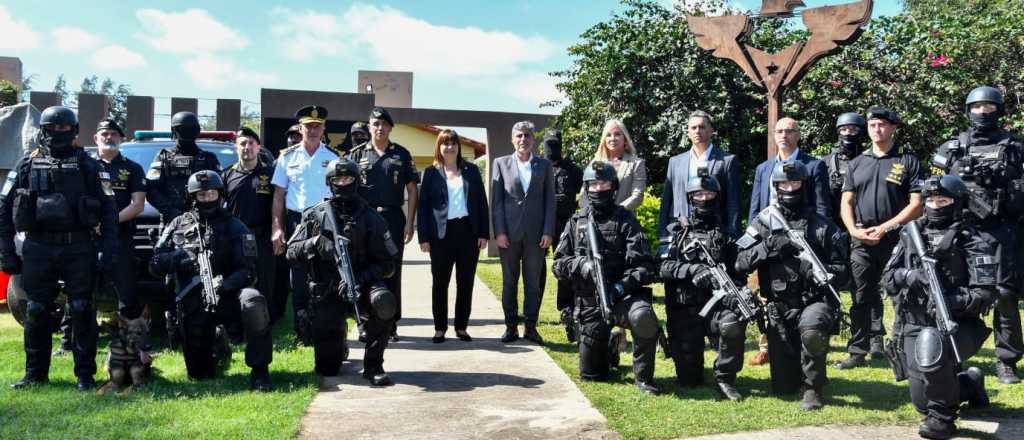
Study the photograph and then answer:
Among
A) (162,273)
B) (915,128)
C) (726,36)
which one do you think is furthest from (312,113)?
(915,128)

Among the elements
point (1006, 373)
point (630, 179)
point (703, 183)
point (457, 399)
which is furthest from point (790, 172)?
point (457, 399)

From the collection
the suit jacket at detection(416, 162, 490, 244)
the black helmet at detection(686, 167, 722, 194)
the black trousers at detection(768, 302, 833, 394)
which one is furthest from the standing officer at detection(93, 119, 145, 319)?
the black trousers at detection(768, 302, 833, 394)

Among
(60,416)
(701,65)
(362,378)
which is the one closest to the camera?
(60,416)

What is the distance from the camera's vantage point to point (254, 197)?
755cm

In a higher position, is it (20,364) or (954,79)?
(954,79)

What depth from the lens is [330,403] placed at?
5387 millimetres

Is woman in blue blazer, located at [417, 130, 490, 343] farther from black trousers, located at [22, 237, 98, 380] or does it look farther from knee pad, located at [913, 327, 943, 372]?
knee pad, located at [913, 327, 943, 372]

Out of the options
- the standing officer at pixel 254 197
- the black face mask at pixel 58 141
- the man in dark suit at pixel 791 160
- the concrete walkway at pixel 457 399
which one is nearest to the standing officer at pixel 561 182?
the concrete walkway at pixel 457 399

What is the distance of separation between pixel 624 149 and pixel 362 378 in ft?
10.2

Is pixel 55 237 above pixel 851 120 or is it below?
below

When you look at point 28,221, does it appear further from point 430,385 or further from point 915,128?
point 915,128

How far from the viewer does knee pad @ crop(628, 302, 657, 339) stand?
18.4 feet

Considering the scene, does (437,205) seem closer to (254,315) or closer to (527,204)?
(527,204)

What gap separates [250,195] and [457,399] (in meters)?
3.20
